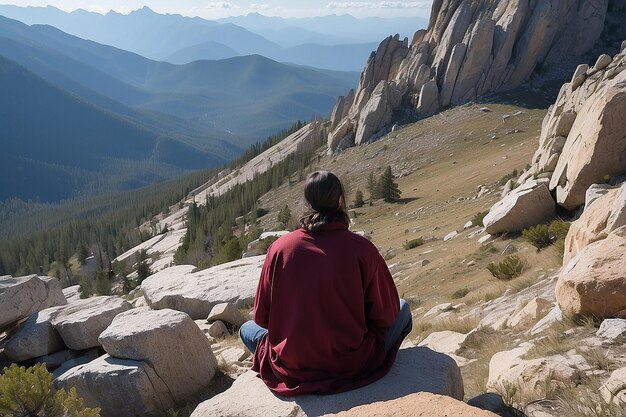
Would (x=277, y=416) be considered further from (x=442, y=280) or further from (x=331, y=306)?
(x=442, y=280)

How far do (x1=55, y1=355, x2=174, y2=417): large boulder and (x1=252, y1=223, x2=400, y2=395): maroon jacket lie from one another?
12.2ft

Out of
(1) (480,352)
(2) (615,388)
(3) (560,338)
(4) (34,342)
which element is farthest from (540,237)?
(4) (34,342)

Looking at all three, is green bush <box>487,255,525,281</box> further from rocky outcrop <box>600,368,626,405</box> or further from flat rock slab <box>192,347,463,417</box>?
rocky outcrop <box>600,368,626,405</box>

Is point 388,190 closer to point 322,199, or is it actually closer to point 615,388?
point 322,199

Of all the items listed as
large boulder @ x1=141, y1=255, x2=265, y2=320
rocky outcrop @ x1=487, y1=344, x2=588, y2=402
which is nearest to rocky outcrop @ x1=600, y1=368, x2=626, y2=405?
rocky outcrop @ x1=487, y1=344, x2=588, y2=402

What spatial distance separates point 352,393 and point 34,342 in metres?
9.98

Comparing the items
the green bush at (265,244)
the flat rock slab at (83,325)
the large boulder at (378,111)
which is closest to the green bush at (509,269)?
the flat rock slab at (83,325)

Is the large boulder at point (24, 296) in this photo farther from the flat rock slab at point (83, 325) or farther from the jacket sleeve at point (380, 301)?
the jacket sleeve at point (380, 301)

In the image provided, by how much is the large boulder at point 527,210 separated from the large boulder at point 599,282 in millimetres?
8995

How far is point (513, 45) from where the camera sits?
74500 mm

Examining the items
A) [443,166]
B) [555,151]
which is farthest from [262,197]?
[555,151]

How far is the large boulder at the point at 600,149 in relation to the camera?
1389cm

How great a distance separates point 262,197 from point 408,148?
111 ft

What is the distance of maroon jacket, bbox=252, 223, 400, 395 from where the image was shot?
5.59 metres
